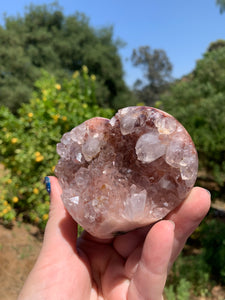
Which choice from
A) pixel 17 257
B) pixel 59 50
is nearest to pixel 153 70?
pixel 59 50

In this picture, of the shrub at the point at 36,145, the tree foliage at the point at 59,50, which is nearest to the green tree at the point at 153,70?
the tree foliage at the point at 59,50

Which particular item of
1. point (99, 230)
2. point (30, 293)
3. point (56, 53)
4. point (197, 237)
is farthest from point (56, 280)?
point (56, 53)

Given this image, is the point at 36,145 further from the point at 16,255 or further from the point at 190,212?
the point at 190,212

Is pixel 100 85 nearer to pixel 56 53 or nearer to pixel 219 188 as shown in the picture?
pixel 56 53

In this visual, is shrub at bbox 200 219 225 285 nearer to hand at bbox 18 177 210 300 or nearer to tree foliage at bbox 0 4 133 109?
hand at bbox 18 177 210 300

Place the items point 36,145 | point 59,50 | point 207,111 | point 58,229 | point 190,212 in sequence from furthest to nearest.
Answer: point 59,50, point 207,111, point 36,145, point 58,229, point 190,212

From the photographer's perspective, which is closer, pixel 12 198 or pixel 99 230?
pixel 99 230
